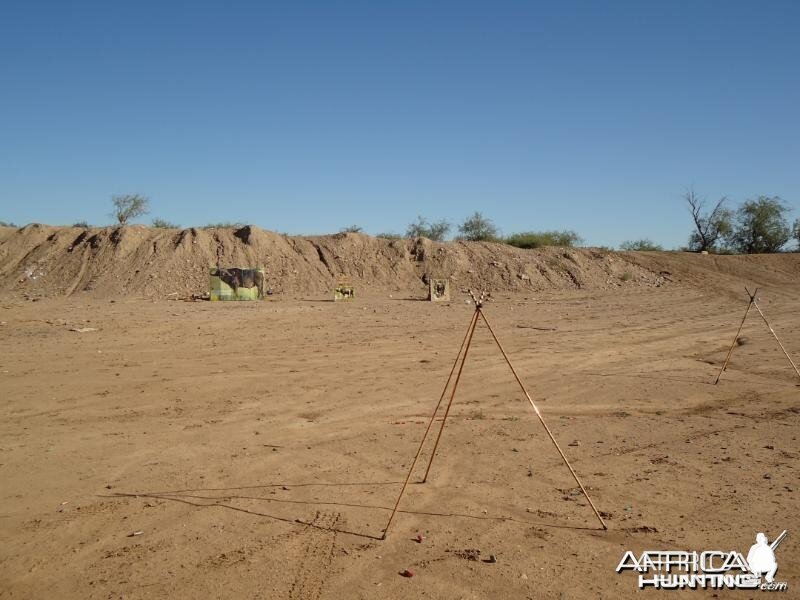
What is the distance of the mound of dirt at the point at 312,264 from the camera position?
25484 mm

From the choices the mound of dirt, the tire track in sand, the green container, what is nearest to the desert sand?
the tire track in sand

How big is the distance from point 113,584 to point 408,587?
1798 millimetres

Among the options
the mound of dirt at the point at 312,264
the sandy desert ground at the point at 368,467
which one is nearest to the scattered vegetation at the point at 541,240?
the mound of dirt at the point at 312,264

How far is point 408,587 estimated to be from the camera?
378 centimetres

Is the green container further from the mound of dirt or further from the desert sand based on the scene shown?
the desert sand

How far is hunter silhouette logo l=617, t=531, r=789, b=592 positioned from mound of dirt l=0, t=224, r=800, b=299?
2174cm

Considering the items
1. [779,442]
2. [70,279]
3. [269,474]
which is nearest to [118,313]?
[70,279]

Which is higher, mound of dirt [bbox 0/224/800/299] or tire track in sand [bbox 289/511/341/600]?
mound of dirt [bbox 0/224/800/299]

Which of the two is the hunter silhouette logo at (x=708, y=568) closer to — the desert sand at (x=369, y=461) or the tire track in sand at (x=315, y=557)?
the desert sand at (x=369, y=461)

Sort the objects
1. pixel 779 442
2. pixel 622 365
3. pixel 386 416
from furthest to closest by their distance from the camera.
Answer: pixel 622 365, pixel 386 416, pixel 779 442

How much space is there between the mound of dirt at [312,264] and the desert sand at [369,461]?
11318 mm

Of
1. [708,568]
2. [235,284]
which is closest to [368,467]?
[708,568]

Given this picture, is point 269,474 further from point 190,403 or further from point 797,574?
point 797,574

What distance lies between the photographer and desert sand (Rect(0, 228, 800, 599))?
4016 mm
